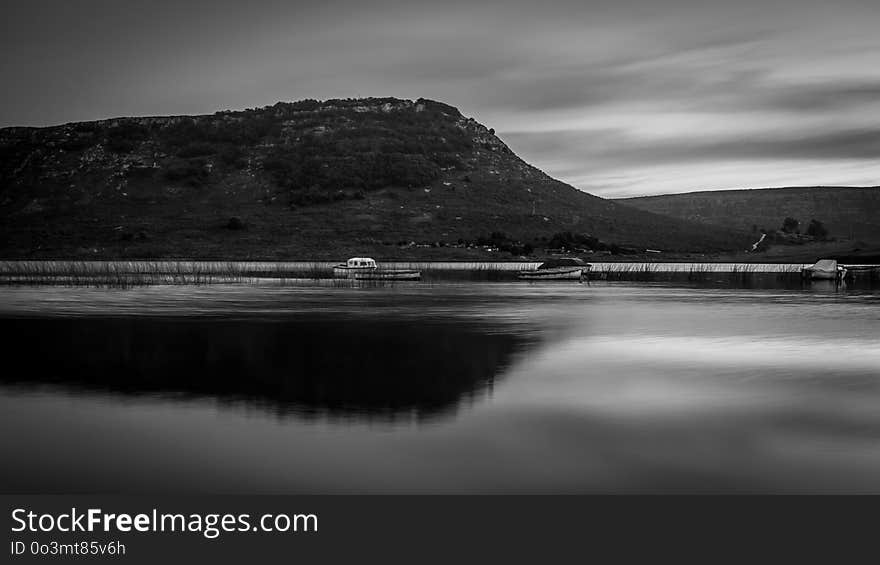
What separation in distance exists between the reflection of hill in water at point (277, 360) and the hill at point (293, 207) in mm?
96525

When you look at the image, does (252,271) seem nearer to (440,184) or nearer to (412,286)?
(412,286)

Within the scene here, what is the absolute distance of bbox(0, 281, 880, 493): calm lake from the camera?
13.8 meters

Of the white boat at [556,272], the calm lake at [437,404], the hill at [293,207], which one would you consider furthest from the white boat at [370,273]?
the calm lake at [437,404]

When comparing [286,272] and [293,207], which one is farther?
[293,207]

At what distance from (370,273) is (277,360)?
59266mm

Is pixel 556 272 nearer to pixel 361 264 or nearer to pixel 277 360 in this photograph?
pixel 361 264

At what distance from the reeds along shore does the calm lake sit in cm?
3938

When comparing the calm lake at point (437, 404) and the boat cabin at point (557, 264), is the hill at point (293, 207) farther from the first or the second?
the calm lake at point (437, 404)

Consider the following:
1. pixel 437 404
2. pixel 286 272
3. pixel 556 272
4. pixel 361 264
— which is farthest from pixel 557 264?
pixel 437 404

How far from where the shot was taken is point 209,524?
464 inches

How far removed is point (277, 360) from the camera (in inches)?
1030

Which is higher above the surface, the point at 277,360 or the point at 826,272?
the point at 826,272

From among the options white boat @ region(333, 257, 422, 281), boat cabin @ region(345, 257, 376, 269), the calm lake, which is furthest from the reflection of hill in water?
boat cabin @ region(345, 257, 376, 269)

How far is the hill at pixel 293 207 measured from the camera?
144 meters
